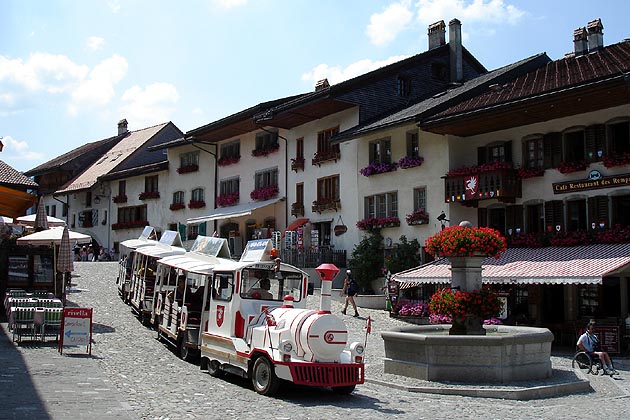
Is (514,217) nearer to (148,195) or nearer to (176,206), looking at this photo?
(176,206)

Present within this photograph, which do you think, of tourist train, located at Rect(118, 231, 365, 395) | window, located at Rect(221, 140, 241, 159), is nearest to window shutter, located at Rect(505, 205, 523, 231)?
tourist train, located at Rect(118, 231, 365, 395)

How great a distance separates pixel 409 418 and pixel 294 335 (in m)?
2.63

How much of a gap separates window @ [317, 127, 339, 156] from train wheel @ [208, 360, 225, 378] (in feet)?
67.6

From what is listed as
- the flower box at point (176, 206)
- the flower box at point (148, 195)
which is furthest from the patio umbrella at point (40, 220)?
the flower box at point (148, 195)

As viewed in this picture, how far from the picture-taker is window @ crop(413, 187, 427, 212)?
30406 millimetres

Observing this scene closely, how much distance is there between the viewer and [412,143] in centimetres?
3130

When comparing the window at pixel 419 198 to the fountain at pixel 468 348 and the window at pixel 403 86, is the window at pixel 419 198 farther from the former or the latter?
the fountain at pixel 468 348

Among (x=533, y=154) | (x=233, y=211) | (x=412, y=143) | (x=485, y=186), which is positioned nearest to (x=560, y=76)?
(x=533, y=154)

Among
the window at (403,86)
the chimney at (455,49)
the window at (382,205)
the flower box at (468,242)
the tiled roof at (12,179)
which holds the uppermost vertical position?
the chimney at (455,49)

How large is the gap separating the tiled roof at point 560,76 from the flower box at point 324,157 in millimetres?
7383

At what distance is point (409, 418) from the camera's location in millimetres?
11359

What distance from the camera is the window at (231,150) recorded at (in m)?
42.8

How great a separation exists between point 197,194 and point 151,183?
633cm

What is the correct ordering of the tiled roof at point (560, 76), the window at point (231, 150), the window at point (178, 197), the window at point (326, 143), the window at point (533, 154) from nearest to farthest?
the tiled roof at point (560, 76) → the window at point (533, 154) → the window at point (326, 143) → the window at point (231, 150) → the window at point (178, 197)
